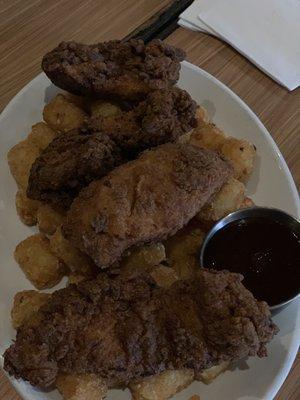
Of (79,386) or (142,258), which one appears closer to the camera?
(79,386)

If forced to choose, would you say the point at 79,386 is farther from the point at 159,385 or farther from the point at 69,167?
the point at 69,167

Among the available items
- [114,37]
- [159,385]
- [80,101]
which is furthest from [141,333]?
[114,37]

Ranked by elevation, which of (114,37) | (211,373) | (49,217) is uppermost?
(114,37)

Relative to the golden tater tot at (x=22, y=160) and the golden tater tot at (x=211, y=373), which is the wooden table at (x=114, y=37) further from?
the golden tater tot at (x=211, y=373)

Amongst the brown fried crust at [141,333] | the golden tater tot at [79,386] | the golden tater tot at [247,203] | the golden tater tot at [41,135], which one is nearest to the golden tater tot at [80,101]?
the golden tater tot at [41,135]

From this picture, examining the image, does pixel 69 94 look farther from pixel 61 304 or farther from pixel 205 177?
pixel 61 304
